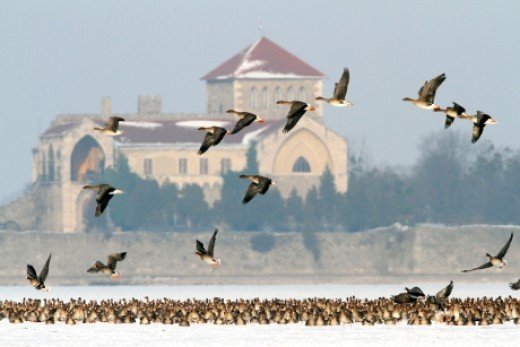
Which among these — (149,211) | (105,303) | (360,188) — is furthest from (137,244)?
(105,303)

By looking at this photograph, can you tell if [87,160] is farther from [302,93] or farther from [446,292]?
[446,292]

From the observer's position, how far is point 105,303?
60.5m

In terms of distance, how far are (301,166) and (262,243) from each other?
920 centimetres

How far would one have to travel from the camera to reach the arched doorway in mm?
170625

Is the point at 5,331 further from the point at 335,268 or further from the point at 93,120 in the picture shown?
the point at 93,120

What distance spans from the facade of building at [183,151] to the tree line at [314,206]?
172 centimetres

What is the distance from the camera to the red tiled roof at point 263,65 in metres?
184

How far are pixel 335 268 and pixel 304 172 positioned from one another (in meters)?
10.3

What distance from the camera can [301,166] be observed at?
558ft

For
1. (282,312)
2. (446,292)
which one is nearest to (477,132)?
(446,292)

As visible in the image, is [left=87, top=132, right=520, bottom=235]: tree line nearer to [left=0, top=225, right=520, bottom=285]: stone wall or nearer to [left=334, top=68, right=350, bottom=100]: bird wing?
[left=0, top=225, right=520, bottom=285]: stone wall

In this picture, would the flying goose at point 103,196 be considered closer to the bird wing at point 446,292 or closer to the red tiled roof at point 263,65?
the bird wing at point 446,292

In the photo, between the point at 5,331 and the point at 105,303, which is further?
the point at 105,303

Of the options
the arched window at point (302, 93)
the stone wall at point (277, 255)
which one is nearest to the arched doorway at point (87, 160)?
the stone wall at point (277, 255)
